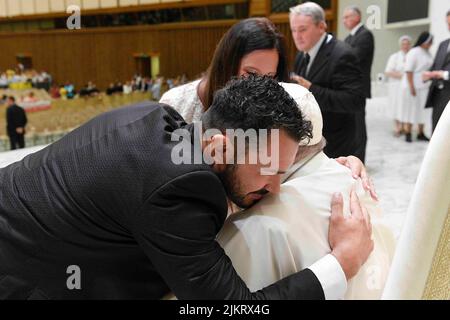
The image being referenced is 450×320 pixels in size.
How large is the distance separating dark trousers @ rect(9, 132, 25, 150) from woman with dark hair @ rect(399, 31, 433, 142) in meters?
5.37

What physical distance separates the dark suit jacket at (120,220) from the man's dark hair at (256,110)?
107mm

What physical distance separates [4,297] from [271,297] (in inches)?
26.5

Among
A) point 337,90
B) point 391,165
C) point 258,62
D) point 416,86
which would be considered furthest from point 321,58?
point 416,86

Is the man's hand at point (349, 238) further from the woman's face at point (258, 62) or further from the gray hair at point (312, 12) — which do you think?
the gray hair at point (312, 12)

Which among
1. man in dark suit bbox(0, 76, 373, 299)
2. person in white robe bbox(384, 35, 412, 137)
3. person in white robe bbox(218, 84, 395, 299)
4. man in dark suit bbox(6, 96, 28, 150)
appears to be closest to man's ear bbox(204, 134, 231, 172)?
man in dark suit bbox(0, 76, 373, 299)

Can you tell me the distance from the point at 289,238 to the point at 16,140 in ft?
22.1

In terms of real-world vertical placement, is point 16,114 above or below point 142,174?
below

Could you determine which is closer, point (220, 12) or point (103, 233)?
point (103, 233)

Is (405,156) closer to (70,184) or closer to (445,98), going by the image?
(445,98)

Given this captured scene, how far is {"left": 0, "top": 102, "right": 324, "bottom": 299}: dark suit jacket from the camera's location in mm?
990

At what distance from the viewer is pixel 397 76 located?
715cm

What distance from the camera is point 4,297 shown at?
3.91ft

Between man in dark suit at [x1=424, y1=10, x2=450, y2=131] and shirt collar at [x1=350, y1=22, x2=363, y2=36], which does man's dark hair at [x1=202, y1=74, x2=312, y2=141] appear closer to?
man in dark suit at [x1=424, y1=10, x2=450, y2=131]
